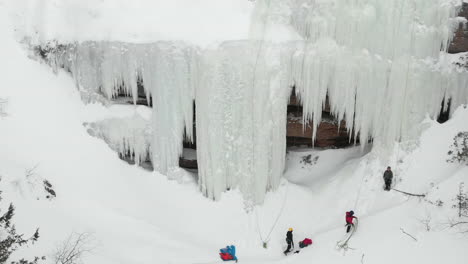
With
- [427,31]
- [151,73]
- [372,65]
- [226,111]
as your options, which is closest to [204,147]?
[226,111]

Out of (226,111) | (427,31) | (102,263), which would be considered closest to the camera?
(102,263)

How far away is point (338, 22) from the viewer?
38.3 feet

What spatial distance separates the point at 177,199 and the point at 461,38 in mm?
8583

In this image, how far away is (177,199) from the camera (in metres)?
13.0

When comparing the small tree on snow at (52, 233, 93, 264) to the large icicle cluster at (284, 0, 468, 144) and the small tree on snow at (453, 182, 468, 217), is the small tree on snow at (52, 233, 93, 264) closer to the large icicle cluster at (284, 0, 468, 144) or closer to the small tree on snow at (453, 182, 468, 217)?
the large icicle cluster at (284, 0, 468, 144)

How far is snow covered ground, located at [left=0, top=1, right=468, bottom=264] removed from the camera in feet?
34.1

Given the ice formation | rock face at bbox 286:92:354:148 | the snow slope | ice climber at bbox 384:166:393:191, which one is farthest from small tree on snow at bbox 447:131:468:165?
the snow slope

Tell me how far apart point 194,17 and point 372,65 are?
4900 millimetres

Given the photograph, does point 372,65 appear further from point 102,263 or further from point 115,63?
point 102,263

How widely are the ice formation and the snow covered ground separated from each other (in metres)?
0.61

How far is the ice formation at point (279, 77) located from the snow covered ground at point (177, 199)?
607mm

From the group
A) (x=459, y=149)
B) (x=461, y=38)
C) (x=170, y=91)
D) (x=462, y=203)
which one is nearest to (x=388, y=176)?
(x=459, y=149)

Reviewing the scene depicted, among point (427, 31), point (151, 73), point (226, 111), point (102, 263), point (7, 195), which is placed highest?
point (427, 31)

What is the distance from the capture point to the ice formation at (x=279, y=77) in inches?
455
